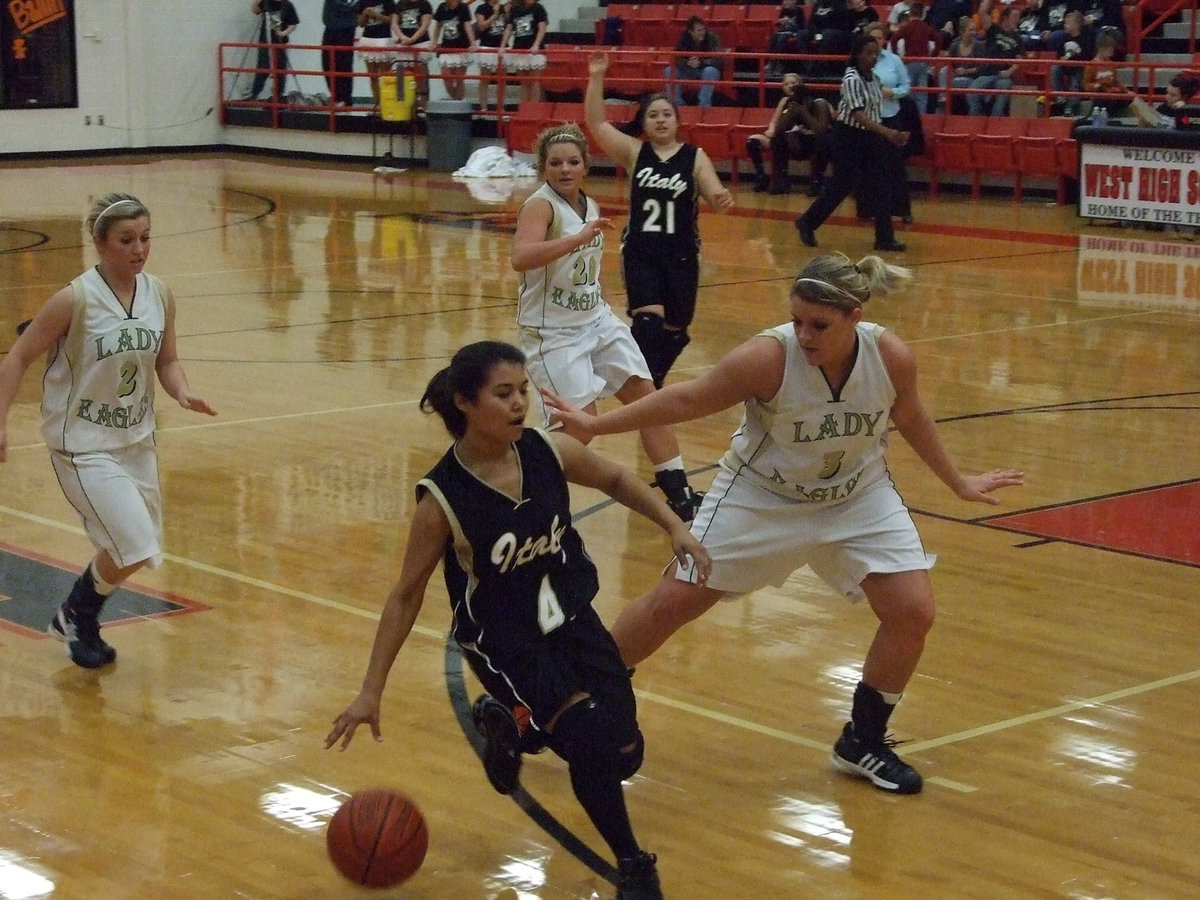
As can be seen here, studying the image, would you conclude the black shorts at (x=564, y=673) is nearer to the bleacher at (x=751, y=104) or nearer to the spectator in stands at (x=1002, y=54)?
the bleacher at (x=751, y=104)

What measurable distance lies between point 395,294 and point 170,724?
372 inches

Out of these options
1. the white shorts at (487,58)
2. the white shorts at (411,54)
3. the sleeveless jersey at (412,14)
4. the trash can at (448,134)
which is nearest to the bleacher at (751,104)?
the white shorts at (487,58)

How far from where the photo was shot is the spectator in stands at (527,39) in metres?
26.5

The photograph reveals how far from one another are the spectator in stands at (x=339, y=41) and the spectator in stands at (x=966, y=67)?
10.0 m

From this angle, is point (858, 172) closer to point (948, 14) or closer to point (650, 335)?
point (948, 14)

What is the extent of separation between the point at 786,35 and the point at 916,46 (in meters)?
1.97

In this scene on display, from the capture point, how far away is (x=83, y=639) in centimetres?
610

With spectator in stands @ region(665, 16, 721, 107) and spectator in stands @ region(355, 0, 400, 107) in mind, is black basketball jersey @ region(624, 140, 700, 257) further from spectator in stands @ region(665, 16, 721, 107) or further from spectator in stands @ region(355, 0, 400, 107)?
spectator in stands @ region(355, 0, 400, 107)

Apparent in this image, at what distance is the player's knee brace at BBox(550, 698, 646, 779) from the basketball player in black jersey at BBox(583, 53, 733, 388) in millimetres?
4840

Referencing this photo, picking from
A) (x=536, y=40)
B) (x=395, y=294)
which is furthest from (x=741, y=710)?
(x=536, y=40)

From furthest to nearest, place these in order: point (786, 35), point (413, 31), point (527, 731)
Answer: point (413, 31) < point (786, 35) < point (527, 731)

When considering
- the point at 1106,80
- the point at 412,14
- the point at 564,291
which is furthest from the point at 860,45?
the point at 412,14

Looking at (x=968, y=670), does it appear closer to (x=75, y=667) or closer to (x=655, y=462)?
(x=655, y=462)

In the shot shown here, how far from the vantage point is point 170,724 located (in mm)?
5531
